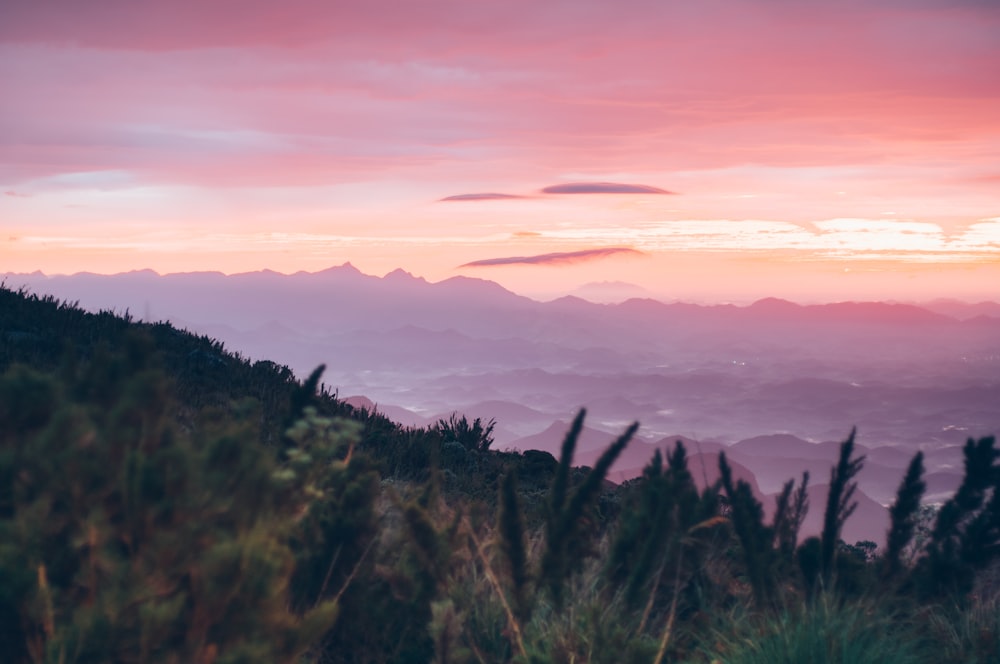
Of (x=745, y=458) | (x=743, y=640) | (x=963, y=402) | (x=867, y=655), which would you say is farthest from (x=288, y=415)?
(x=963, y=402)

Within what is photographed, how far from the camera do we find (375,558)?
3.88 metres

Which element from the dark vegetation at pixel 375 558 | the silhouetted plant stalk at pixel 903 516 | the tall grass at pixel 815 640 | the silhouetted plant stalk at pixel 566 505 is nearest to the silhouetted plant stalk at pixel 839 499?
the dark vegetation at pixel 375 558

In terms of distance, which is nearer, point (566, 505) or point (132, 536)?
point (132, 536)

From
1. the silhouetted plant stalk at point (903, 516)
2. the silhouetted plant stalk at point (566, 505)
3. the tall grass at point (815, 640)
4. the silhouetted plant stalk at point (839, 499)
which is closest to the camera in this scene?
the silhouetted plant stalk at point (566, 505)

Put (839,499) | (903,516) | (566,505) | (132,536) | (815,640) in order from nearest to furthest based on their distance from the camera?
(132,536) → (566,505) → (815,640) → (839,499) → (903,516)

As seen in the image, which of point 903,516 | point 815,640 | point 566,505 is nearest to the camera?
point 566,505

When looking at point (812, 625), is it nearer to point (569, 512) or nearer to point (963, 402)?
point (569, 512)

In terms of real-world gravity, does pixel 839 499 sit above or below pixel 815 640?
above

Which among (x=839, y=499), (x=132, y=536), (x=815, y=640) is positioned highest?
(x=132, y=536)

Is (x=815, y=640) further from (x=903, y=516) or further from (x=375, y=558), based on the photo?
(x=375, y=558)

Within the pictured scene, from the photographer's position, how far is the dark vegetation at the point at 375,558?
2.41 meters

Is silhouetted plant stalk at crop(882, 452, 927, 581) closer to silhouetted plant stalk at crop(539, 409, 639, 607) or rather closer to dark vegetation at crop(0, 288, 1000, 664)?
dark vegetation at crop(0, 288, 1000, 664)

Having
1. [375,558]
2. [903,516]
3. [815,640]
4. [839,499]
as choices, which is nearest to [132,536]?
[375,558]

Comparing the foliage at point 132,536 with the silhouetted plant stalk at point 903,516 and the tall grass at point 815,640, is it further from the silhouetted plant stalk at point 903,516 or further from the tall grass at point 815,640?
the silhouetted plant stalk at point 903,516
